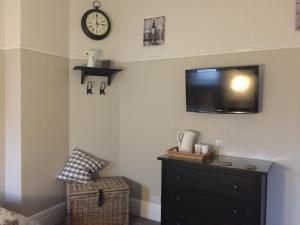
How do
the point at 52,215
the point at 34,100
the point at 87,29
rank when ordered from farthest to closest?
the point at 87,29 < the point at 52,215 < the point at 34,100

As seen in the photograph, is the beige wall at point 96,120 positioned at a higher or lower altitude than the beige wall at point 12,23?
lower

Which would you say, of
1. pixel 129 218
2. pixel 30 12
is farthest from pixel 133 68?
pixel 129 218

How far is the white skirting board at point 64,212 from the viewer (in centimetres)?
303

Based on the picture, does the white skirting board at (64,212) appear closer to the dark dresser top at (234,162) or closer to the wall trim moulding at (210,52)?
the dark dresser top at (234,162)

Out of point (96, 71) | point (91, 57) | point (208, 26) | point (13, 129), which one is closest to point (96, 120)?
point (96, 71)

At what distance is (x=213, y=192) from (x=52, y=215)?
1.72 m

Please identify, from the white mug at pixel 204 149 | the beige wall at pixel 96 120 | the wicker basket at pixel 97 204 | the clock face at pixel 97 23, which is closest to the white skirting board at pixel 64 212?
the wicker basket at pixel 97 204

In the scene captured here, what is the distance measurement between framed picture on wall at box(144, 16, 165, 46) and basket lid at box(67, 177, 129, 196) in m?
1.57

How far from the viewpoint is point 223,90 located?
2793mm

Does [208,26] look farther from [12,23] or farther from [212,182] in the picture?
[12,23]

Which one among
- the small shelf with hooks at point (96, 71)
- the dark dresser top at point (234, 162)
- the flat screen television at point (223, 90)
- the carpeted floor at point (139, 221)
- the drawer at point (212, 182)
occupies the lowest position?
the carpeted floor at point (139, 221)

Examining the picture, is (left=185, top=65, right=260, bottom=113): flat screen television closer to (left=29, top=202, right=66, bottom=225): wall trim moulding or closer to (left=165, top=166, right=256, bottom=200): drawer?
(left=165, top=166, right=256, bottom=200): drawer

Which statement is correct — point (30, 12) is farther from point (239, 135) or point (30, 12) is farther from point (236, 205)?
point (236, 205)

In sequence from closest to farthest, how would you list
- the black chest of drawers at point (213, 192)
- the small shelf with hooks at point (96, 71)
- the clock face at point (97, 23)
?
the black chest of drawers at point (213, 192), the small shelf with hooks at point (96, 71), the clock face at point (97, 23)
